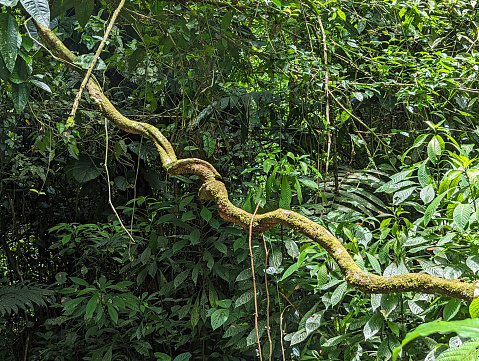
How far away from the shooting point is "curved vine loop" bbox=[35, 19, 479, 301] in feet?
2.83

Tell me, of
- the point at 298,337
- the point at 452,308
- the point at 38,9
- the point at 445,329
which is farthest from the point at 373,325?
the point at 38,9

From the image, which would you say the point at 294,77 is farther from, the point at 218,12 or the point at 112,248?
the point at 112,248

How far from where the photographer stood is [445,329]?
15.5 inches

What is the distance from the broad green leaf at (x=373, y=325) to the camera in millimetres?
1254

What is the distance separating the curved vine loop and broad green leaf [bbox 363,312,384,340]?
14.7 inches

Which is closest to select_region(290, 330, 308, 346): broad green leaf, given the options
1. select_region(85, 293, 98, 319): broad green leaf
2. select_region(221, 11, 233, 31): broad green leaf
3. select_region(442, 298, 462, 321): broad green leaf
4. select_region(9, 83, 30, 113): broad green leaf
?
select_region(442, 298, 462, 321): broad green leaf

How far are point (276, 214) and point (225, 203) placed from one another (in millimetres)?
156

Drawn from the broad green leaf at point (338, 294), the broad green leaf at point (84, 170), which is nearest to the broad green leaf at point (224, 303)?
the broad green leaf at point (338, 294)

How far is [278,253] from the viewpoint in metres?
1.76

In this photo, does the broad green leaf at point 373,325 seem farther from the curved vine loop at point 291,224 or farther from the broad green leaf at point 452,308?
the curved vine loop at point 291,224

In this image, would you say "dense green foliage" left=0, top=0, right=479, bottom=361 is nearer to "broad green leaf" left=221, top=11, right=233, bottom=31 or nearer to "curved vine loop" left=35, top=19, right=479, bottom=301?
"broad green leaf" left=221, top=11, right=233, bottom=31

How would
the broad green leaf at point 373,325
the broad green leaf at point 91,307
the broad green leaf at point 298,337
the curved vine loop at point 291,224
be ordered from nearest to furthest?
the curved vine loop at point 291,224
the broad green leaf at point 373,325
the broad green leaf at point 298,337
the broad green leaf at point 91,307

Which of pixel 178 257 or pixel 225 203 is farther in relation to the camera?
pixel 178 257

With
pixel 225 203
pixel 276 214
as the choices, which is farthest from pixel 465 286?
pixel 225 203
